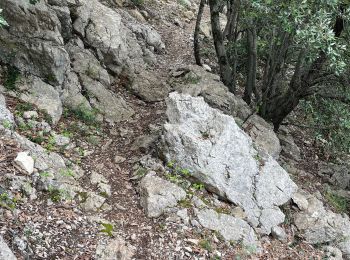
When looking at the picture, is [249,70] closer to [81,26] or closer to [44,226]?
[81,26]

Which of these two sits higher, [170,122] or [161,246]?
[170,122]

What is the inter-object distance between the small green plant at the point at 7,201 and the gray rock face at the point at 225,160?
9.45 ft

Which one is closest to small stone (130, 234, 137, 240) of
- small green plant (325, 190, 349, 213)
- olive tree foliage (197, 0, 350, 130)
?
olive tree foliage (197, 0, 350, 130)

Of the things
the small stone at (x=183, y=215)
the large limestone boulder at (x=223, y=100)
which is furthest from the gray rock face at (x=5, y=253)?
the large limestone boulder at (x=223, y=100)

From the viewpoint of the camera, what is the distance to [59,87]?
8250 mm

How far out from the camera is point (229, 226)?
6570 millimetres

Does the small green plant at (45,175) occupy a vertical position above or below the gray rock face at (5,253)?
below

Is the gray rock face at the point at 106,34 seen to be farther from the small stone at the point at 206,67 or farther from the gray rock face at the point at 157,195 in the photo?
the gray rock face at the point at 157,195

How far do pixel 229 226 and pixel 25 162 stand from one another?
3.58 meters

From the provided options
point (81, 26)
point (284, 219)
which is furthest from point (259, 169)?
point (81, 26)

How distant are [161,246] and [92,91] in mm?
4603

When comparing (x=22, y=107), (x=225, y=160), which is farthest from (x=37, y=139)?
(x=225, y=160)

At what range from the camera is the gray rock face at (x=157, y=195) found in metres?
6.30

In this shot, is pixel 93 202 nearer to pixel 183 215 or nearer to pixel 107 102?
pixel 183 215
